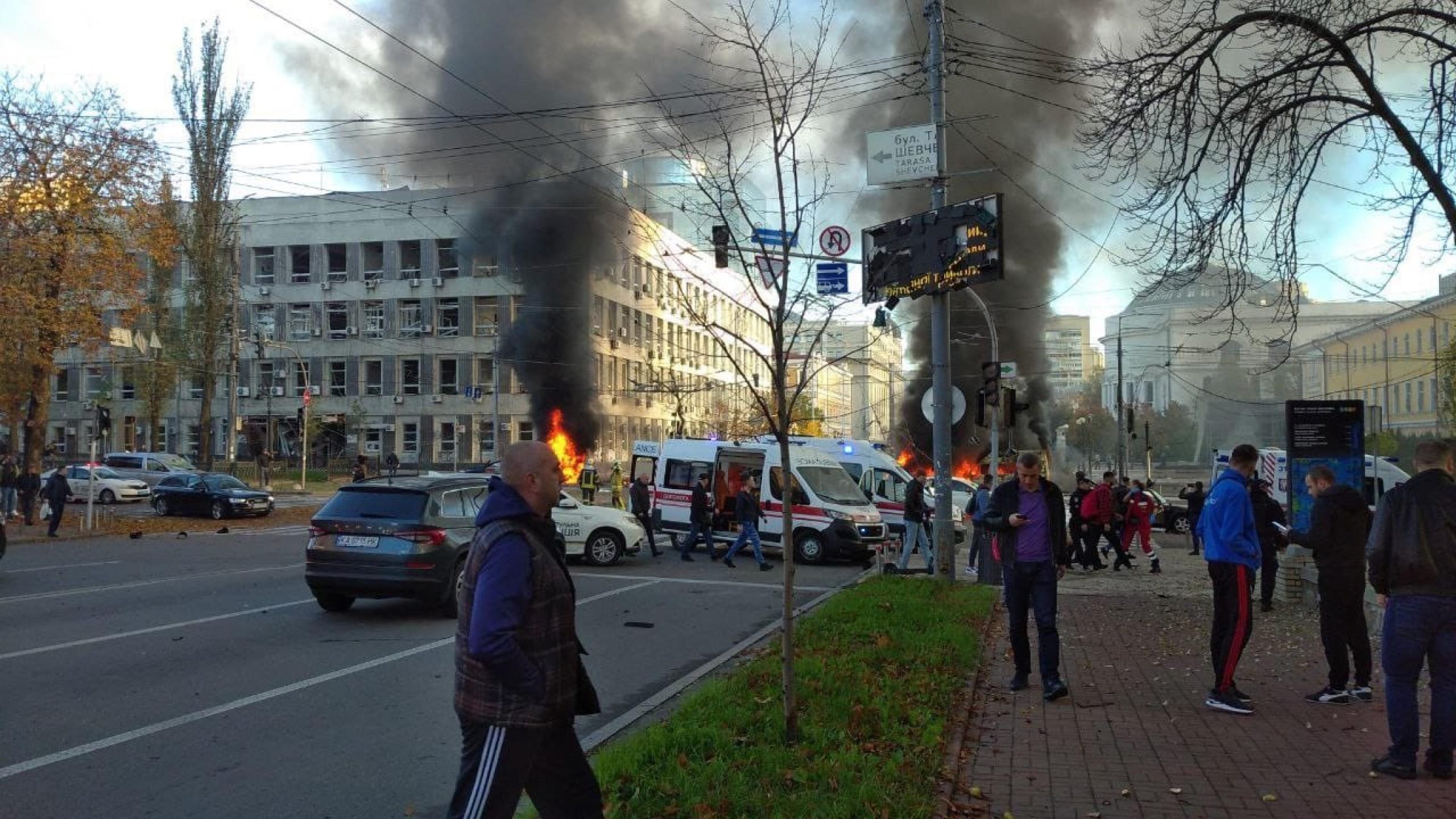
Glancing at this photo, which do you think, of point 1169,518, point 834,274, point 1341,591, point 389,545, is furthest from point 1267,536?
point 1169,518

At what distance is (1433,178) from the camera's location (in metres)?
8.74

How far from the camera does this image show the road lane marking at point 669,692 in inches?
244

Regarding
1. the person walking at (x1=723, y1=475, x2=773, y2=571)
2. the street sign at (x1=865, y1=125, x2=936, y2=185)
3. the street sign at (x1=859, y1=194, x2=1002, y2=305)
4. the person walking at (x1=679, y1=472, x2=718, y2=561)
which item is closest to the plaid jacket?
the street sign at (x1=859, y1=194, x2=1002, y2=305)

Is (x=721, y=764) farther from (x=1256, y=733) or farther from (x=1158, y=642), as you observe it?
(x=1158, y=642)

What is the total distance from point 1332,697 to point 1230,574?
1191 mm

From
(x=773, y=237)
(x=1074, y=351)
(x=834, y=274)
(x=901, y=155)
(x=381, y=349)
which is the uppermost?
(x=1074, y=351)

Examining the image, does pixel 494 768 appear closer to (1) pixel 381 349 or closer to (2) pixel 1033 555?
(2) pixel 1033 555

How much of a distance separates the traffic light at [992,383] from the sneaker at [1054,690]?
1020cm

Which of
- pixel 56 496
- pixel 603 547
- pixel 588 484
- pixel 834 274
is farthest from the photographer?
pixel 588 484

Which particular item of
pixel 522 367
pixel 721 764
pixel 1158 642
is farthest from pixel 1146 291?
pixel 522 367

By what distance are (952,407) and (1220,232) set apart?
4784mm

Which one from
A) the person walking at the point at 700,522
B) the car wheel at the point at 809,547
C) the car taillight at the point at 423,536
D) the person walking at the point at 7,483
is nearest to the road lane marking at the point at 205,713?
the car taillight at the point at 423,536

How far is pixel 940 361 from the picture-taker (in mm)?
14164

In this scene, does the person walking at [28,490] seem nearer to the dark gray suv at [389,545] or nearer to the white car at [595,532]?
the white car at [595,532]
